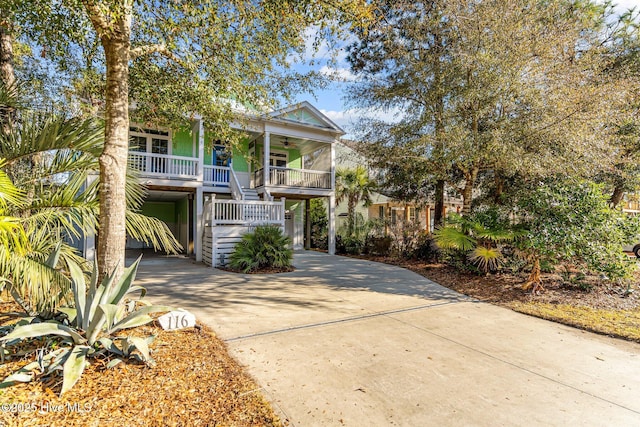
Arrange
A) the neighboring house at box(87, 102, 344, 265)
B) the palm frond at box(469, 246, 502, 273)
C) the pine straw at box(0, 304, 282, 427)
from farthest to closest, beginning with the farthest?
the neighboring house at box(87, 102, 344, 265) < the palm frond at box(469, 246, 502, 273) < the pine straw at box(0, 304, 282, 427)

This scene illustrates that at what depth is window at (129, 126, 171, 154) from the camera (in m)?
12.8

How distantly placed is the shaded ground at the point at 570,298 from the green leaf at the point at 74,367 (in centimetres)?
609

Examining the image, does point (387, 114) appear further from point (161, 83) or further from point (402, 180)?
point (161, 83)

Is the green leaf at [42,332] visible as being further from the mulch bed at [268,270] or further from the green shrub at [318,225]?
the green shrub at [318,225]

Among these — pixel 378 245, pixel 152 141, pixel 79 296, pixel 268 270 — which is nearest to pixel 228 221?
pixel 268 270

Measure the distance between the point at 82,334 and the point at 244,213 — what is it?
26.7 feet

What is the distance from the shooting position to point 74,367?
92.7 inches

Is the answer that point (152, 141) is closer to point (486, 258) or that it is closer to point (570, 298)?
point (486, 258)

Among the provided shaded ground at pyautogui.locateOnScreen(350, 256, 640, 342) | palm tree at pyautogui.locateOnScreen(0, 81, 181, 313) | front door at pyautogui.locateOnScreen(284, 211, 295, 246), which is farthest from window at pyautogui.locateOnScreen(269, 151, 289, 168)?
palm tree at pyautogui.locateOnScreen(0, 81, 181, 313)

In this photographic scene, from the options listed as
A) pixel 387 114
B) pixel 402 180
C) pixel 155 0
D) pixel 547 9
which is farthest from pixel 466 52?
pixel 155 0

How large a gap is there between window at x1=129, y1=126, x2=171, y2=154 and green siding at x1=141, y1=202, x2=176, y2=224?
4.99 m

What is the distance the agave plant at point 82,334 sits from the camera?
2.35 m

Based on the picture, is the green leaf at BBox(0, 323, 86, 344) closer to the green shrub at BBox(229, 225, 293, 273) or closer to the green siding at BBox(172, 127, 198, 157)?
the green shrub at BBox(229, 225, 293, 273)

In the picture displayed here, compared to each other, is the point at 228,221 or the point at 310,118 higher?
the point at 310,118
